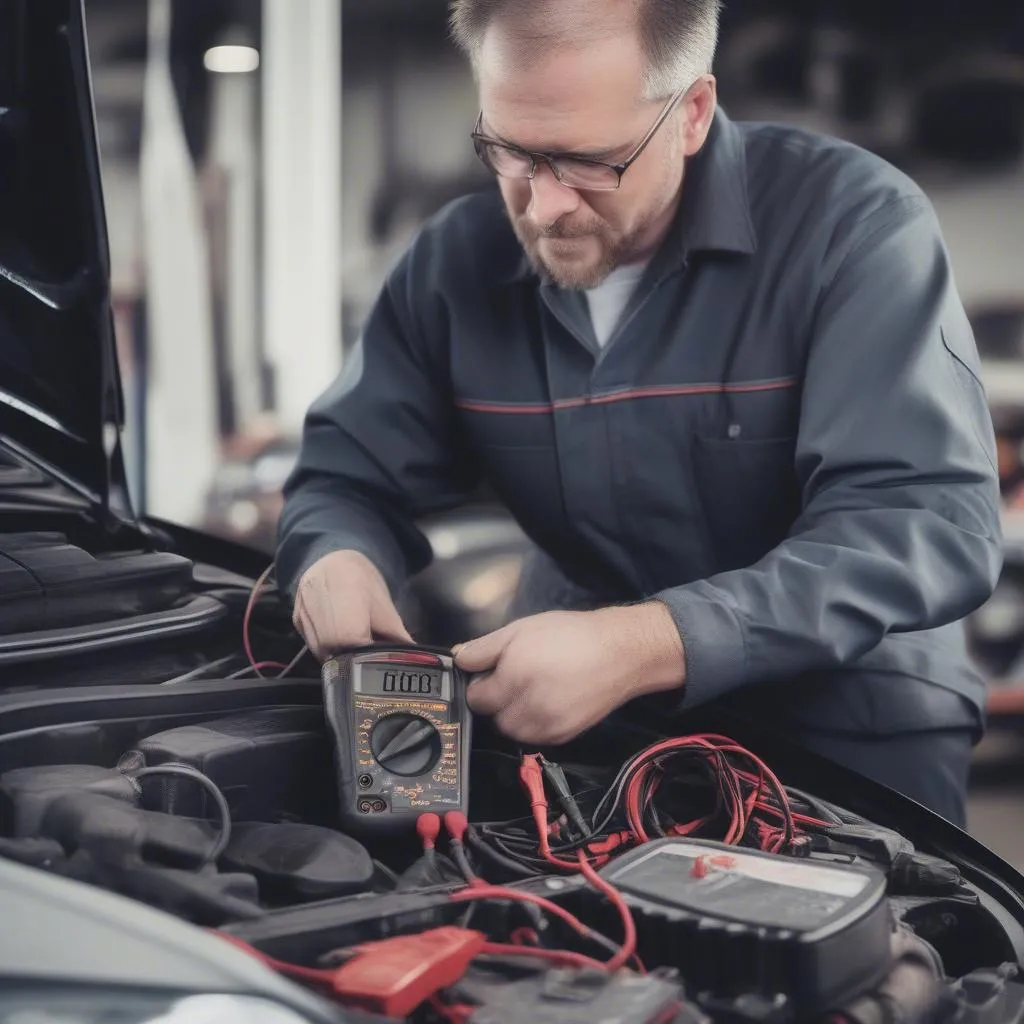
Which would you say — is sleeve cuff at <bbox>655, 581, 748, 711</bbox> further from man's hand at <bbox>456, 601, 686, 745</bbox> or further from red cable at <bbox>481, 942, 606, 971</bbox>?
red cable at <bbox>481, 942, 606, 971</bbox>

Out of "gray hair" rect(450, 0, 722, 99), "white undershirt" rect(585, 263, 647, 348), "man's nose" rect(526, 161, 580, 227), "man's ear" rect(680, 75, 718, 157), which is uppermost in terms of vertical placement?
"gray hair" rect(450, 0, 722, 99)

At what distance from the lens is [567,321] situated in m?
1.55

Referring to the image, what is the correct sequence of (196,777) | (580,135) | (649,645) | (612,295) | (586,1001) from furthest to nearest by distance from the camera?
1. (612,295)
2. (580,135)
3. (649,645)
4. (196,777)
5. (586,1001)

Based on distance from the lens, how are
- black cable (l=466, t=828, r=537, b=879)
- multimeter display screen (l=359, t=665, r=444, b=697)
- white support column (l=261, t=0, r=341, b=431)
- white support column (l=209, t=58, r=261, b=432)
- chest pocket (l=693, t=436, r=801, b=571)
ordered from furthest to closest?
1. white support column (l=209, t=58, r=261, b=432)
2. white support column (l=261, t=0, r=341, b=431)
3. chest pocket (l=693, t=436, r=801, b=571)
4. multimeter display screen (l=359, t=665, r=444, b=697)
5. black cable (l=466, t=828, r=537, b=879)

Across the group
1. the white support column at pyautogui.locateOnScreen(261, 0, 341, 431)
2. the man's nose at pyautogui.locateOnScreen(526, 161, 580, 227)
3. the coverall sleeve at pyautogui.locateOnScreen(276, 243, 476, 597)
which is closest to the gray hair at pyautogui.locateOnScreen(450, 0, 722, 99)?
the man's nose at pyautogui.locateOnScreen(526, 161, 580, 227)

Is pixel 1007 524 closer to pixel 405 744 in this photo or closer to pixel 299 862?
pixel 405 744

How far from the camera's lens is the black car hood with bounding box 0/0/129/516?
1183 mm

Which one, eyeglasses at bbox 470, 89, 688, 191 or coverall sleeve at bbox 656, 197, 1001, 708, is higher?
eyeglasses at bbox 470, 89, 688, 191

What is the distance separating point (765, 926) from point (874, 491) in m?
0.67

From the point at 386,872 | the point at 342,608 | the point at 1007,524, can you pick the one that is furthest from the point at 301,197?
the point at 386,872

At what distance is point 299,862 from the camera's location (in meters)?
0.84

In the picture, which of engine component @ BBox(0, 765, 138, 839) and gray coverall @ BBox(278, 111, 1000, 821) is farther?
gray coverall @ BBox(278, 111, 1000, 821)

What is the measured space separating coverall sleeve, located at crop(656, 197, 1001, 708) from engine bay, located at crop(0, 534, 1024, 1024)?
0.11 m

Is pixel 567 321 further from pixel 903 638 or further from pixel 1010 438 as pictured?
pixel 1010 438
